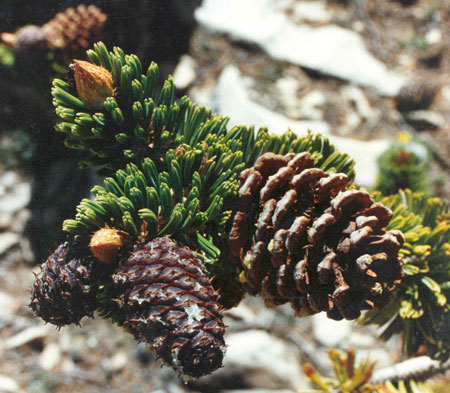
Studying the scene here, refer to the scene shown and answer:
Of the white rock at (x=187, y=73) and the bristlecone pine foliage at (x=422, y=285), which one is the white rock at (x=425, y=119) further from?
the bristlecone pine foliage at (x=422, y=285)

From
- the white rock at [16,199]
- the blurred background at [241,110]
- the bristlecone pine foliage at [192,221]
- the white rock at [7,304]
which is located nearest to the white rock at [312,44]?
the blurred background at [241,110]

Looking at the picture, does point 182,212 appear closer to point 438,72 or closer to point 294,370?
point 294,370

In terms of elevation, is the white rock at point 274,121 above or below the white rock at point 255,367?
above

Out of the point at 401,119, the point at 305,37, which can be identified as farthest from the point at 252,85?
Answer: the point at 401,119

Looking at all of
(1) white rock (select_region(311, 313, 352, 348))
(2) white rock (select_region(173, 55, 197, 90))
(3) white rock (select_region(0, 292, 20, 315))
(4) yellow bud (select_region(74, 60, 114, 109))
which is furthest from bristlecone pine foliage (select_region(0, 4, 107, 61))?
(1) white rock (select_region(311, 313, 352, 348))

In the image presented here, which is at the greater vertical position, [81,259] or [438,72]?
[438,72]

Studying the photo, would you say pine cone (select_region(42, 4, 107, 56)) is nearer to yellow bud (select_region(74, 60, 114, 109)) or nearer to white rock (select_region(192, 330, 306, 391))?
yellow bud (select_region(74, 60, 114, 109))

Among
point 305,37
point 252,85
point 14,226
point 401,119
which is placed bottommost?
point 14,226

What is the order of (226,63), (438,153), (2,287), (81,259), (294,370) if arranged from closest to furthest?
(81,259), (2,287), (294,370), (226,63), (438,153)
